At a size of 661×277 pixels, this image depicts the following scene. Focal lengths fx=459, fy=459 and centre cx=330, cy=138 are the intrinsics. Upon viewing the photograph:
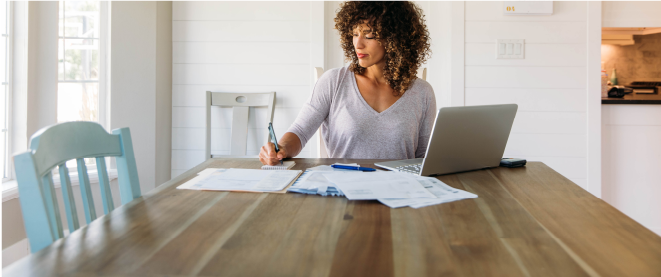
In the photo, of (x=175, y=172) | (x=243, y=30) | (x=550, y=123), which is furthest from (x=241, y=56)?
(x=550, y=123)

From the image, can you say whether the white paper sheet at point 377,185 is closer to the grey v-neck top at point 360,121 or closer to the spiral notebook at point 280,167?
the spiral notebook at point 280,167

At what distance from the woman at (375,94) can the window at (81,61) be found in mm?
1511

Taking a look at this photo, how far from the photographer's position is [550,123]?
2719mm

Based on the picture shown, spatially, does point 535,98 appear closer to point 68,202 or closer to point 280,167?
point 280,167

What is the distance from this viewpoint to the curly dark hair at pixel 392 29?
1774 millimetres

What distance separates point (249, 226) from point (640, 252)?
57 cm

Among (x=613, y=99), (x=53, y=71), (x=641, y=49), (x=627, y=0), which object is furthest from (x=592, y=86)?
(x=53, y=71)

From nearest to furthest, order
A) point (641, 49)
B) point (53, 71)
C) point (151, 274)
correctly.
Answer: point (151, 274) → point (53, 71) → point (641, 49)

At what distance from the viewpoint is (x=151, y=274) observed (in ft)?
1.82

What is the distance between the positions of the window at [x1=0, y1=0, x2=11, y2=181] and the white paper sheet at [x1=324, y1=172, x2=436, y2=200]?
1.85 metres

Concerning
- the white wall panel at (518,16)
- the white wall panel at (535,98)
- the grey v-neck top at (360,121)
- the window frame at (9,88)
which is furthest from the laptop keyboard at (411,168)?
the window frame at (9,88)

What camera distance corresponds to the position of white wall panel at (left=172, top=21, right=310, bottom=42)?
2.91 metres

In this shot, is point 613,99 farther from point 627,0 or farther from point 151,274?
point 151,274

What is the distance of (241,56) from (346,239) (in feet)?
7.94
